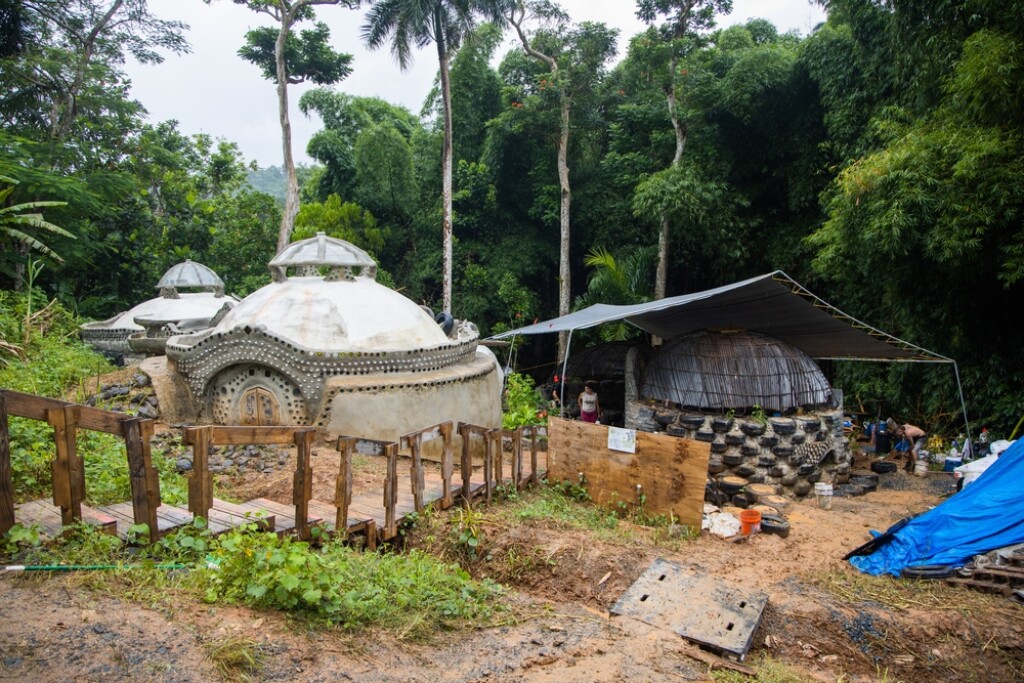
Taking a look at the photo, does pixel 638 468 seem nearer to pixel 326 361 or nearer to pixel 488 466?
pixel 488 466

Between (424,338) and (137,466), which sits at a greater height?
(424,338)

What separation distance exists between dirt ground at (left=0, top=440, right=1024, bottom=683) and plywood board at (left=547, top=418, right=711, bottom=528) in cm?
41

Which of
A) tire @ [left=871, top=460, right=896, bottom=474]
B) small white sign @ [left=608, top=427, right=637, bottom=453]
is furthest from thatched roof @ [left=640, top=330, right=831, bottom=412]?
small white sign @ [left=608, top=427, right=637, bottom=453]

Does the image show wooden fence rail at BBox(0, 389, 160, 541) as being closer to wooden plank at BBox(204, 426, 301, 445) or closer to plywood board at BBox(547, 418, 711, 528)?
wooden plank at BBox(204, 426, 301, 445)

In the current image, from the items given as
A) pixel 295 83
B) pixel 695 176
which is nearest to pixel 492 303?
pixel 695 176

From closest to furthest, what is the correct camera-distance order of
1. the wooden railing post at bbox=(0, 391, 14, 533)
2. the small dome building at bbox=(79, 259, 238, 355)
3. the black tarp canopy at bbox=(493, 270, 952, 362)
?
the wooden railing post at bbox=(0, 391, 14, 533) < the black tarp canopy at bbox=(493, 270, 952, 362) < the small dome building at bbox=(79, 259, 238, 355)

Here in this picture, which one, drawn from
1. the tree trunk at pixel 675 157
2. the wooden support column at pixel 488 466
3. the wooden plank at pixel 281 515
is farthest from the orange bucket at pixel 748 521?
the tree trunk at pixel 675 157

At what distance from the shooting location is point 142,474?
13.6 ft

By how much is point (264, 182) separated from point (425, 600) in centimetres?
9754

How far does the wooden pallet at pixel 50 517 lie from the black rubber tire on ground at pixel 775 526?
6.76m

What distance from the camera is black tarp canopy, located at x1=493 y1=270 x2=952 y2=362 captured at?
964cm

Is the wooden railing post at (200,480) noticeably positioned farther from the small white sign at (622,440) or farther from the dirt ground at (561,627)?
the small white sign at (622,440)

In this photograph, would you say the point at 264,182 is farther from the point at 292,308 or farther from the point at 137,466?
the point at 137,466

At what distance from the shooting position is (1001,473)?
6.64 metres
